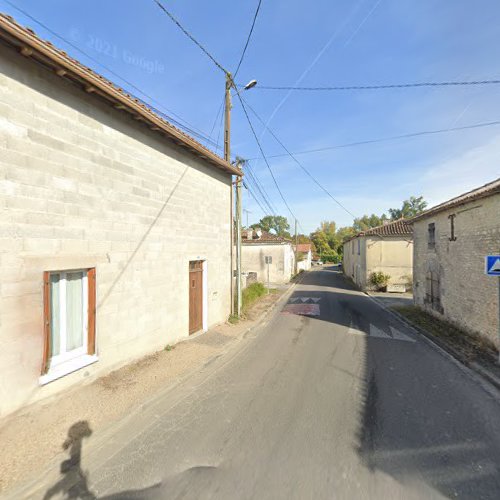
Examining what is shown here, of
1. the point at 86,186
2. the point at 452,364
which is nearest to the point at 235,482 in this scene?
the point at 86,186

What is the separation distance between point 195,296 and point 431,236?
32.2 feet

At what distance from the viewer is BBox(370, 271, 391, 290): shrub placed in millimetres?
19609

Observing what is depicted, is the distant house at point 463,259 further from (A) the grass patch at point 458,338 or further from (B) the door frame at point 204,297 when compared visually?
(B) the door frame at point 204,297

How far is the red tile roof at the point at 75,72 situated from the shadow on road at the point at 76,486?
5114 mm

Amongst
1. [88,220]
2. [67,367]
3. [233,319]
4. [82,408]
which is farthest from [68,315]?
[233,319]

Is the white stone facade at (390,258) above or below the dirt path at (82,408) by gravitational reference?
above

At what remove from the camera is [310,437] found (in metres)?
3.74

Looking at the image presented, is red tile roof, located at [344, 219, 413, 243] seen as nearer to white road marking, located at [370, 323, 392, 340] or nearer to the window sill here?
white road marking, located at [370, 323, 392, 340]

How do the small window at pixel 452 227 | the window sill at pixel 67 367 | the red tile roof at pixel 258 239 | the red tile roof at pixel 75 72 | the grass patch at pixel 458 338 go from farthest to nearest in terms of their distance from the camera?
1. the red tile roof at pixel 258 239
2. the small window at pixel 452 227
3. the grass patch at pixel 458 338
4. the window sill at pixel 67 367
5. the red tile roof at pixel 75 72

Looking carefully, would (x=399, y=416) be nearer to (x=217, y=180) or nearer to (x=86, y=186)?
(x=86, y=186)

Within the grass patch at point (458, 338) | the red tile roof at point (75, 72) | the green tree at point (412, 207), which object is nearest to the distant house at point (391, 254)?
the grass patch at point (458, 338)

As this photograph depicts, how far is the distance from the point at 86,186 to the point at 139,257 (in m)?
1.77

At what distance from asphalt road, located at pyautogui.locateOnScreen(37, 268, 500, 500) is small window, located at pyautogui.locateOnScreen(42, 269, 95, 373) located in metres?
1.57

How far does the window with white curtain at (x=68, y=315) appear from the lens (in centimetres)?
448
